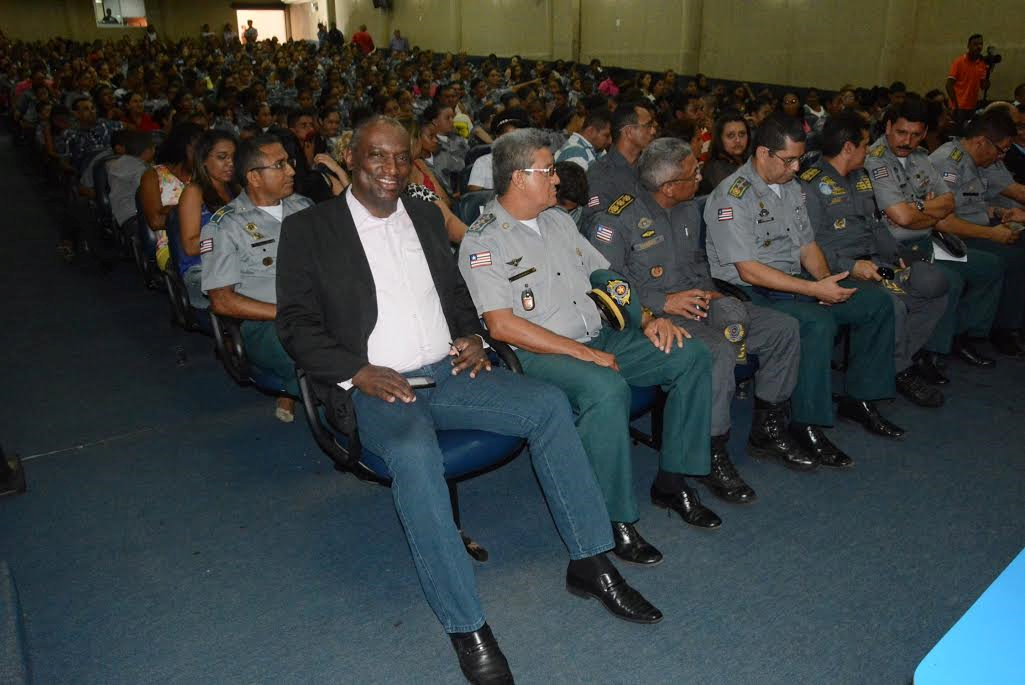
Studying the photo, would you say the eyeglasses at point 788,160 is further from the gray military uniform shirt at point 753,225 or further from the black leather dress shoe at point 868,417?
the black leather dress shoe at point 868,417

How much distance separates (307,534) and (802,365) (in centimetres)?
200

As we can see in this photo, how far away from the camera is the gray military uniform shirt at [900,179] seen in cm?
367

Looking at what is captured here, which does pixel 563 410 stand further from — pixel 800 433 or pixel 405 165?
pixel 800 433

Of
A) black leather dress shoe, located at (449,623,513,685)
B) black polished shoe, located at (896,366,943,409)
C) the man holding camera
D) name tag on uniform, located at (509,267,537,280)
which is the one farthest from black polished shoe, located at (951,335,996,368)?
the man holding camera

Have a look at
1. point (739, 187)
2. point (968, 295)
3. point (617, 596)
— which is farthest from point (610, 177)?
point (617, 596)

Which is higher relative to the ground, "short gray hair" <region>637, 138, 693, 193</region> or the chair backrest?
"short gray hair" <region>637, 138, 693, 193</region>

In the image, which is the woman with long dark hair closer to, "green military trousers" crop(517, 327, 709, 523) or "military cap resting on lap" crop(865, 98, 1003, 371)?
"military cap resting on lap" crop(865, 98, 1003, 371)

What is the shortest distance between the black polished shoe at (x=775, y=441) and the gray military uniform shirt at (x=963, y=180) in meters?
2.03

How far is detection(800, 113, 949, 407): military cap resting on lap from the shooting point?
3398 millimetres

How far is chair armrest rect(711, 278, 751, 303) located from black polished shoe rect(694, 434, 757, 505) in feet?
2.00

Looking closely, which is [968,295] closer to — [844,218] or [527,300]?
[844,218]

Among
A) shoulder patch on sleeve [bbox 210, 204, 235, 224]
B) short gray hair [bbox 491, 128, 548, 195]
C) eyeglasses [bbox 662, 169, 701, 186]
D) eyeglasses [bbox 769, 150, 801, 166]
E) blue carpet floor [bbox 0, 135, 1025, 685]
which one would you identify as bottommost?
blue carpet floor [bbox 0, 135, 1025, 685]

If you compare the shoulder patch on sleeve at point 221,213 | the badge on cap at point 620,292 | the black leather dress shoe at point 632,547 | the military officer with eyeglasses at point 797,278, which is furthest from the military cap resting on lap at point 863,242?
the shoulder patch on sleeve at point 221,213

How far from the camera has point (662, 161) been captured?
2.90 m
